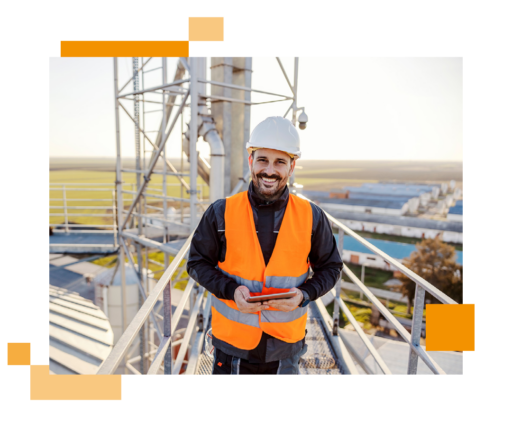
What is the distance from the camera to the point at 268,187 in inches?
68.9

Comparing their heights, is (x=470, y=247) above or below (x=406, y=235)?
above

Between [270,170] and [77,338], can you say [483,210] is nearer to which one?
[270,170]

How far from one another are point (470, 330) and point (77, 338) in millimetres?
6499

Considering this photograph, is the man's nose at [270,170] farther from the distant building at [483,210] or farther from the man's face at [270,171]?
the distant building at [483,210]

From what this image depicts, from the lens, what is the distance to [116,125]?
7598 mm

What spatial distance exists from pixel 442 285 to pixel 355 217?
13554 mm

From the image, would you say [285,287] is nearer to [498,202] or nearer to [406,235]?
[498,202]

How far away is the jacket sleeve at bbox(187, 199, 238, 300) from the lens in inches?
68.5

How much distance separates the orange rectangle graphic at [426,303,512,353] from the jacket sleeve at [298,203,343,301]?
0.59 metres
